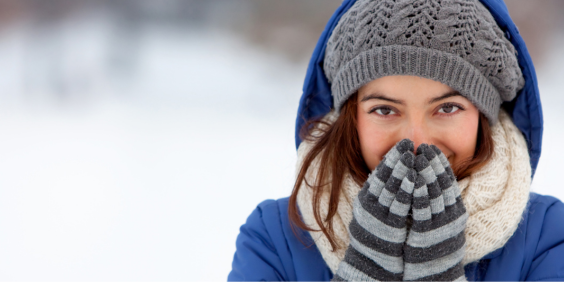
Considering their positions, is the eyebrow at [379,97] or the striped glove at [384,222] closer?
the striped glove at [384,222]

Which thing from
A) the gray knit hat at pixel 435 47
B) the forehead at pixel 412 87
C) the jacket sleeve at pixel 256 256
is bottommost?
the jacket sleeve at pixel 256 256

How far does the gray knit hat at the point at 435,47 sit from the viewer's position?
0.90m

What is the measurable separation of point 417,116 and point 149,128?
230cm

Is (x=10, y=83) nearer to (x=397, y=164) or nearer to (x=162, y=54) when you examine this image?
(x=162, y=54)

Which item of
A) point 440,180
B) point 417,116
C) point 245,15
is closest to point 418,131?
point 417,116

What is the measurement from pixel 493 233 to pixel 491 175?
0.42ft

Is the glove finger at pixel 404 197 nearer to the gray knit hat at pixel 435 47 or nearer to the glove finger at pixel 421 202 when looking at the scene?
the glove finger at pixel 421 202

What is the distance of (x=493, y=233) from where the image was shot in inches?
36.8

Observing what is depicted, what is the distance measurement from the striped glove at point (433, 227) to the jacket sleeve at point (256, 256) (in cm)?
33

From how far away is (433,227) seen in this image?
826 millimetres

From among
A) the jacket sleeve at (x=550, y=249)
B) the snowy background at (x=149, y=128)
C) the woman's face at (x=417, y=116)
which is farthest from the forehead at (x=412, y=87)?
the snowy background at (x=149, y=128)

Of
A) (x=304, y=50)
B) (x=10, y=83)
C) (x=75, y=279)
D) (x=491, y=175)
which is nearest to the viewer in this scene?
(x=491, y=175)

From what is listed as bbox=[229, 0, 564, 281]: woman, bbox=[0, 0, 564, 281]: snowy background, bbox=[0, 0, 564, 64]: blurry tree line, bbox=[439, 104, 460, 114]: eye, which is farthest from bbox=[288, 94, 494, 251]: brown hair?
bbox=[0, 0, 564, 64]: blurry tree line

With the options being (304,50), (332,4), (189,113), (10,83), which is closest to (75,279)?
(189,113)
